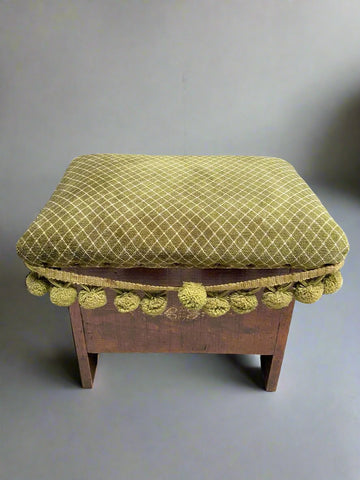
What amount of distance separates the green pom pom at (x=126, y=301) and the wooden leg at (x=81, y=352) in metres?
0.10

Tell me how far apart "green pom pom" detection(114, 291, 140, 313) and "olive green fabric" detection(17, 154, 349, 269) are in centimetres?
7

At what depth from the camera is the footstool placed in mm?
866

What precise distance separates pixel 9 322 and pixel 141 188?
0.63 meters

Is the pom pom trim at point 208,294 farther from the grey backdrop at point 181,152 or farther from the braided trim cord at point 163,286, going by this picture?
the grey backdrop at point 181,152

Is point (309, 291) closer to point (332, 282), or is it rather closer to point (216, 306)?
point (332, 282)

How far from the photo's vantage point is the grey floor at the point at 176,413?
93 cm

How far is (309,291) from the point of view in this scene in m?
0.91

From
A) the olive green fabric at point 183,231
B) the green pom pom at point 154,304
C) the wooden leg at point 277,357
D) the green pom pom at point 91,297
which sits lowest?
the wooden leg at point 277,357

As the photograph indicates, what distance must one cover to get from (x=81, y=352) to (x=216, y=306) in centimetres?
34

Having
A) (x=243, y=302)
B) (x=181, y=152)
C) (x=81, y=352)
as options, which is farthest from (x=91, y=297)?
(x=181, y=152)

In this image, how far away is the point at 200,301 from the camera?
89 cm

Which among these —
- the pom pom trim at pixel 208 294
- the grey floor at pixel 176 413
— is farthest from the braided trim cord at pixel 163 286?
the grey floor at pixel 176 413

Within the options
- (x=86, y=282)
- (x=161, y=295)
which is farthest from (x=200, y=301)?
(x=86, y=282)

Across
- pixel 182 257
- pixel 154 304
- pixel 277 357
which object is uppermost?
pixel 182 257
